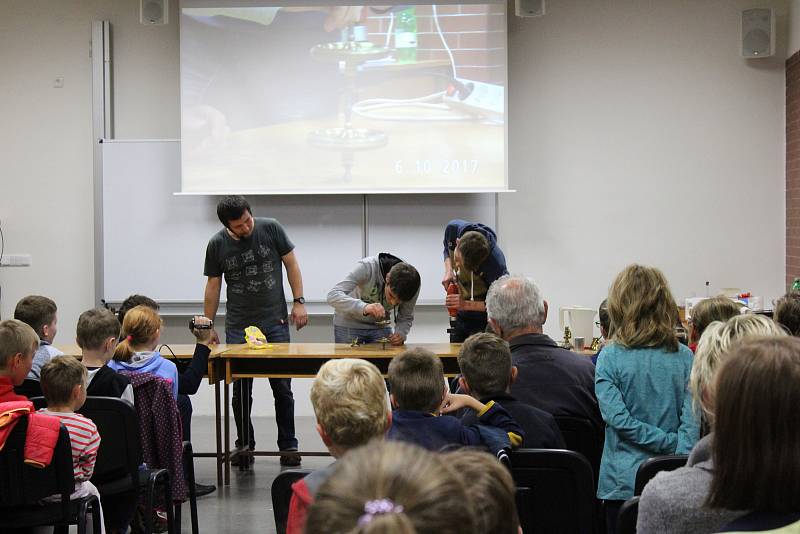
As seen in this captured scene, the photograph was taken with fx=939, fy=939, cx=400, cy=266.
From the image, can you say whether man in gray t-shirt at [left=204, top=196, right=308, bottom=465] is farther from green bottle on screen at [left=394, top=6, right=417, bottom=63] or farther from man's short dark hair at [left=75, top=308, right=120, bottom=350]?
green bottle on screen at [left=394, top=6, right=417, bottom=63]

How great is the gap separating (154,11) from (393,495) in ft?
22.0

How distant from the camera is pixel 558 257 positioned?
7.30 meters

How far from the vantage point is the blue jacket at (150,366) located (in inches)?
152

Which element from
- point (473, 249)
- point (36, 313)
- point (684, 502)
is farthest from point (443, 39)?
point (684, 502)

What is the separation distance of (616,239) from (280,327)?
9.60 feet

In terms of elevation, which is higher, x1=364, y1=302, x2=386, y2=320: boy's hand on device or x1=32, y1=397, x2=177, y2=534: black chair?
x1=364, y1=302, x2=386, y2=320: boy's hand on device

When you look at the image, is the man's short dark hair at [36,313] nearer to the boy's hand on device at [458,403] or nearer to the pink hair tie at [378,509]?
the boy's hand on device at [458,403]

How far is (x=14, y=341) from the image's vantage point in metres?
3.29

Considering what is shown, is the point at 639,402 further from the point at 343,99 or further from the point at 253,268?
the point at 343,99

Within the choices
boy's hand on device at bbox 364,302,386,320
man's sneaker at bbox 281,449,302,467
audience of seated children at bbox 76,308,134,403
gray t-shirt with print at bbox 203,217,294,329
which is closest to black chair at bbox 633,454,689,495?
audience of seated children at bbox 76,308,134,403

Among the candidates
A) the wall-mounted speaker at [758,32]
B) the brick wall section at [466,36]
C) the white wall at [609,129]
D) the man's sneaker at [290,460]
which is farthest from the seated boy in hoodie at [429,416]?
the wall-mounted speaker at [758,32]

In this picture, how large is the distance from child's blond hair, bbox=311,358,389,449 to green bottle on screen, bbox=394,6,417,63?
5195 millimetres

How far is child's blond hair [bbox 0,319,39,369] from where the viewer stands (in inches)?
129

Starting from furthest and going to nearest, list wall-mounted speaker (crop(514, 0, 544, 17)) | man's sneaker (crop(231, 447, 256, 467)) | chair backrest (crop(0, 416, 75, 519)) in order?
wall-mounted speaker (crop(514, 0, 544, 17))
man's sneaker (crop(231, 447, 256, 467))
chair backrest (crop(0, 416, 75, 519))
